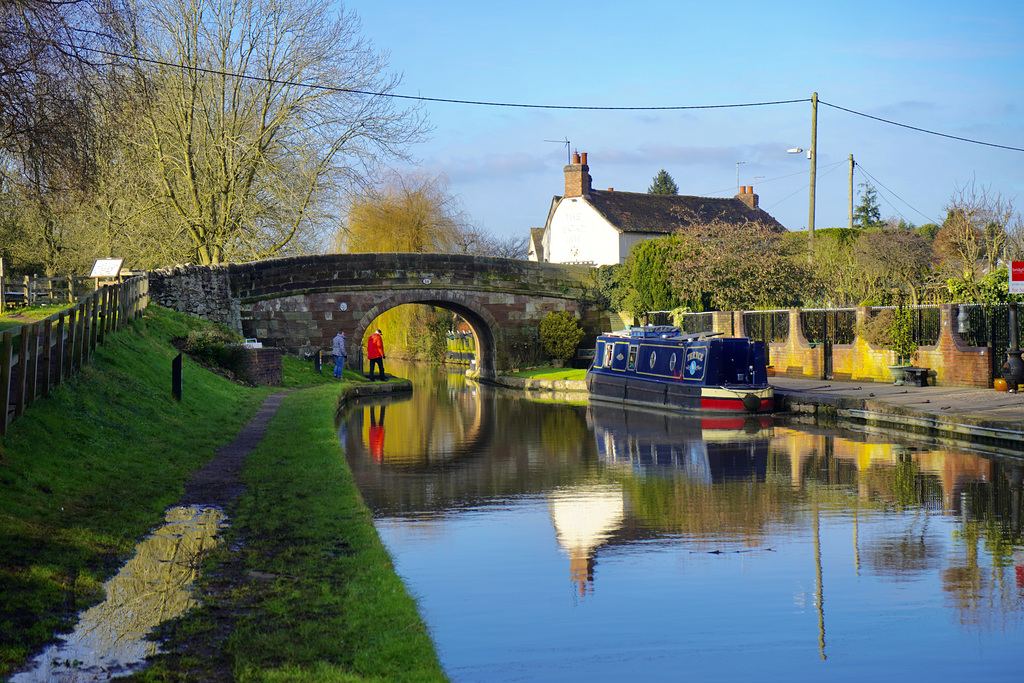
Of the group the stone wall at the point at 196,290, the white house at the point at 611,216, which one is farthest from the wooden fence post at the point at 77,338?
the white house at the point at 611,216

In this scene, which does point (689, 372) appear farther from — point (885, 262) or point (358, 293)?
point (885, 262)

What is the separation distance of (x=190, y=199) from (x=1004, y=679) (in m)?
28.8

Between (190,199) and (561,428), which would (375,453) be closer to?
(561,428)

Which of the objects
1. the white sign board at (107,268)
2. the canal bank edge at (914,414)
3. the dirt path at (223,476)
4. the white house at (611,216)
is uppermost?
the white house at (611,216)

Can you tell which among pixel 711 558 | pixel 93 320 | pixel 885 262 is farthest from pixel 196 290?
pixel 711 558

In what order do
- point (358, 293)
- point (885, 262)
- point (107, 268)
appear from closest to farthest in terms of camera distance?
point (107, 268)
point (358, 293)
point (885, 262)

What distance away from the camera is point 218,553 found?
21.9 feet

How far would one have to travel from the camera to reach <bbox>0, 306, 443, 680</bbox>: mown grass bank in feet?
15.7

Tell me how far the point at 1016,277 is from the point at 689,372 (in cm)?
646

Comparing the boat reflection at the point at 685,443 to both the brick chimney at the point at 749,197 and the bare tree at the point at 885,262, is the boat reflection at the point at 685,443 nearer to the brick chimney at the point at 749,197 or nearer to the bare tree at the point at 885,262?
the bare tree at the point at 885,262

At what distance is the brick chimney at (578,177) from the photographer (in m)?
47.3

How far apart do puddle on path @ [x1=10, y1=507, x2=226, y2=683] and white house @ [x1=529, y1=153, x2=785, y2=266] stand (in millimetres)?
38909

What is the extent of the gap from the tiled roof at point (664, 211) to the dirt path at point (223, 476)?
111 feet

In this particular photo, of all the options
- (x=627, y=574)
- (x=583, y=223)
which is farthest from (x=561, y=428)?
(x=583, y=223)
